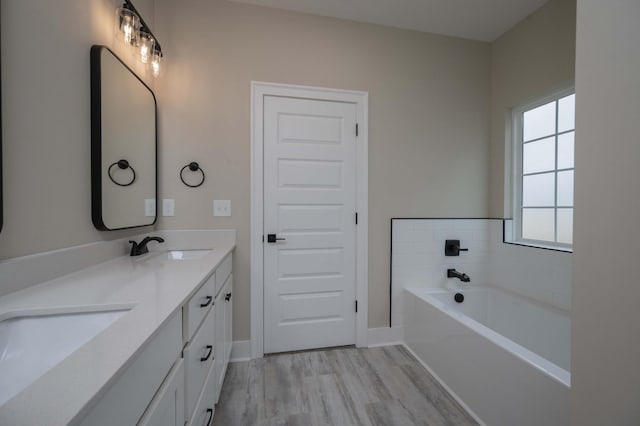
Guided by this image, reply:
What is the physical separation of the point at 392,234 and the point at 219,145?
1.57 metres

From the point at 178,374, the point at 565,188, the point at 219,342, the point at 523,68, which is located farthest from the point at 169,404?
the point at 523,68

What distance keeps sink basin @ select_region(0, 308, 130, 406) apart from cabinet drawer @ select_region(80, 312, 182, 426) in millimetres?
161

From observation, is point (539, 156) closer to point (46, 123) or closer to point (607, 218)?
point (607, 218)

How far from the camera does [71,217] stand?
108 centimetres

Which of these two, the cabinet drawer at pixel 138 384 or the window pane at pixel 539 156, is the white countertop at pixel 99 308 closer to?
the cabinet drawer at pixel 138 384

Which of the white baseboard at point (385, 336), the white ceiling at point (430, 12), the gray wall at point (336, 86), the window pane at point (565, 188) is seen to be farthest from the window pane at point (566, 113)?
the white baseboard at point (385, 336)

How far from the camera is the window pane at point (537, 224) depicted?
204 centimetres

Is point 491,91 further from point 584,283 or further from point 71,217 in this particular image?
point 71,217

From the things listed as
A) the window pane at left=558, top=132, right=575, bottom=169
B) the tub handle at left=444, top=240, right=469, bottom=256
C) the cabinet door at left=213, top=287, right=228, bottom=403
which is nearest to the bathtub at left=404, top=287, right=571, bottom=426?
the tub handle at left=444, top=240, right=469, bottom=256

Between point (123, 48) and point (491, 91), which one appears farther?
point (491, 91)

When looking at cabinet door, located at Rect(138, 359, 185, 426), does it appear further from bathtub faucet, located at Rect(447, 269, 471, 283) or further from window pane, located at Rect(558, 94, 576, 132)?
window pane, located at Rect(558, 94, 576, 132)

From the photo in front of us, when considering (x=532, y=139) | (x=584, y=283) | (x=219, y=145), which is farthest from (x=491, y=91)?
(x=219, y=145)

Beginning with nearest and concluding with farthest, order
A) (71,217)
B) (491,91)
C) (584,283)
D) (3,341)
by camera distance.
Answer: (3,341) < (584,283) < (71,217) < (491,91)

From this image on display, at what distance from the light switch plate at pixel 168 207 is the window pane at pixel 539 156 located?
9.59 feet
